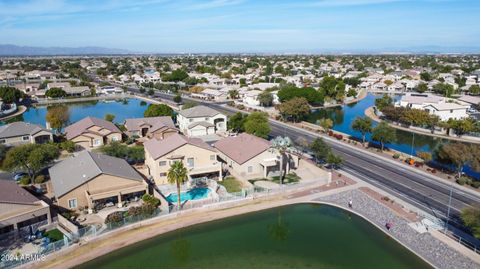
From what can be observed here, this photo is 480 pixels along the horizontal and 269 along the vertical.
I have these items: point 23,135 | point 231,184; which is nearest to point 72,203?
point 231,184

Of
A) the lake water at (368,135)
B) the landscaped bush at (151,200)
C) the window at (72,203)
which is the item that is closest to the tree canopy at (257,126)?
the lake water at (368,135)

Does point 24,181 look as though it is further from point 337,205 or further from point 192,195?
point 337,205

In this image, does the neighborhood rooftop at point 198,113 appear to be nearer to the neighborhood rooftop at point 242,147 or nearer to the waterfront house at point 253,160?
the neighborhood rooftop at point 242,147

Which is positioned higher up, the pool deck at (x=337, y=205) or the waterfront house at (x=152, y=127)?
the waterfront house at (x=152, y=127)

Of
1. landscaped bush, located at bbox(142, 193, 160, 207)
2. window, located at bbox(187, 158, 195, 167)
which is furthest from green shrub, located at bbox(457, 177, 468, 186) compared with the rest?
landscaped bush, located at bbox(142, 193, 160, 207)

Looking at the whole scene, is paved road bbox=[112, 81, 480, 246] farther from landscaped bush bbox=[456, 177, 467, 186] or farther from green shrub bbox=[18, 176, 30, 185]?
green shrub bbox=[18, 176, 30, 185]

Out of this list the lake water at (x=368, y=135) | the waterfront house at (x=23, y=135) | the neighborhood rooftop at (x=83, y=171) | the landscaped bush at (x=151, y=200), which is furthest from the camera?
the lake water at (x=368, y=135)

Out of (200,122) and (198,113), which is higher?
(198,113)
